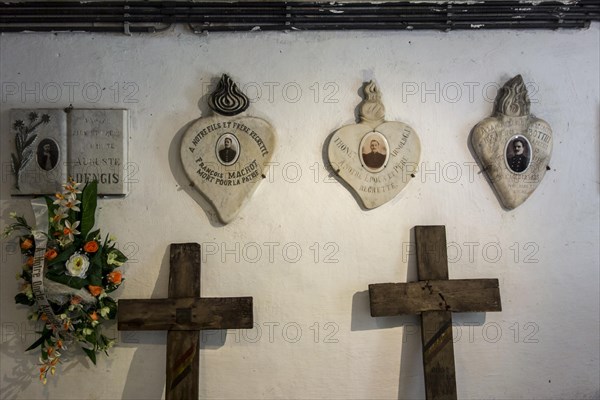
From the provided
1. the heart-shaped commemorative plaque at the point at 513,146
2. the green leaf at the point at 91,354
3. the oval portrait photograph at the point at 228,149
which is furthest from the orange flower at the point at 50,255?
the heart-shaped commemorative plaque at the point at 513,146

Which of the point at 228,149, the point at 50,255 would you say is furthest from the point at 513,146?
the point at 50,255

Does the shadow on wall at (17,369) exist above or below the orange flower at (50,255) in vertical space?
below

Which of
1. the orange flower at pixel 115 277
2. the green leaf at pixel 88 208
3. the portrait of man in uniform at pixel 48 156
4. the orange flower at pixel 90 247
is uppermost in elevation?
the portrait of man in uniform at pixel 48 156

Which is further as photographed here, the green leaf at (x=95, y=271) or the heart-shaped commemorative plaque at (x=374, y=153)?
the heart-shaped commemorative plaque at (x=374, y=153)

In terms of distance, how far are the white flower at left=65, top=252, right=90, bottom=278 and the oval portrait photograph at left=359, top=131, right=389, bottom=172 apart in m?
1.35

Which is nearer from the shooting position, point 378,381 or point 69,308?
point 69,308

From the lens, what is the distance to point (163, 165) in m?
2.57

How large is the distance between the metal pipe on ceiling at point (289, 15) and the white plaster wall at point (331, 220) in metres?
0.05

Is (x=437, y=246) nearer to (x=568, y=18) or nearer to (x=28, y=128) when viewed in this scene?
(x=568, y=18)

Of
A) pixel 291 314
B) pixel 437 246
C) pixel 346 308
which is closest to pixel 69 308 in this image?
pixel 291 314

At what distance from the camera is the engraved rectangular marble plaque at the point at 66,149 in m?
2.50

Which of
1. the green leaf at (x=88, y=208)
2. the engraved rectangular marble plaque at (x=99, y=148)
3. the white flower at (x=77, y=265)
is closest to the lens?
the white flower at (x=77, y=265)

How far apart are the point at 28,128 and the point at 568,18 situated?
2689 mm

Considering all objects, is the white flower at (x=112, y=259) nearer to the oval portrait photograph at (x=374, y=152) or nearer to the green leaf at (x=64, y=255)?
the green leaf at (x=64, y=255)
